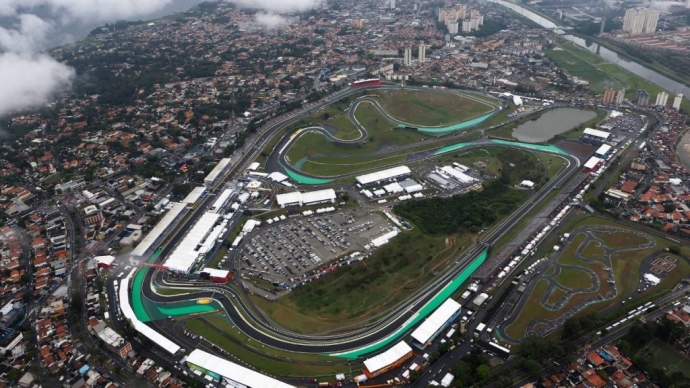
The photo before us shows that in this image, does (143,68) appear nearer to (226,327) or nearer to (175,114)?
(175,114)

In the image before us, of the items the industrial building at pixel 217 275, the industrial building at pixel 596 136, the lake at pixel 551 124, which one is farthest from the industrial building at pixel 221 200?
the industrial building at pixel 596 136

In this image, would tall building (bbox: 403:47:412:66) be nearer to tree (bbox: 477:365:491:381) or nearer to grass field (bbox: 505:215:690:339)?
grass field (bbox: 505:215:690:339)

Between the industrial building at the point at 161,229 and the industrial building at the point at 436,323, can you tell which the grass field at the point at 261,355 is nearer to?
the industrial building at the point at 436,323

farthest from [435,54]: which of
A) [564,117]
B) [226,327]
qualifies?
[226,327]

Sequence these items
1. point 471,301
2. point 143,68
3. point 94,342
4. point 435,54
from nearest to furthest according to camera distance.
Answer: point 94,342
point 471,301
point 143,68
point 435,54

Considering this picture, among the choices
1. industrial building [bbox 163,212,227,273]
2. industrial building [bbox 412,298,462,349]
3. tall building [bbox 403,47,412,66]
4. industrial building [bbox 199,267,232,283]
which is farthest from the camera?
tall building [bbox 403,47,412,66]

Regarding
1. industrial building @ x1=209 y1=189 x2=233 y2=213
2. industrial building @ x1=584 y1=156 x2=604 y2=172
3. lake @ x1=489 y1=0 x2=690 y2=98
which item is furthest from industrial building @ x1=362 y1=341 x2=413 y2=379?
lake @ x1=489 y1=0 x2=690 y2=98

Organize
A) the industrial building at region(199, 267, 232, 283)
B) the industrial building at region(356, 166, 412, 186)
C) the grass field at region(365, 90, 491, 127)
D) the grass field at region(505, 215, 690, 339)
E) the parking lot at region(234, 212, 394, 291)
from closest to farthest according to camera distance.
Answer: the grass field at region(505, 215, 690, 339)
the industrial building at region(199, 267, 232, 283)
the parking lot at region(234, 212, 394, 291)
the industrial building at region(356, 166, 412, 186)
the grass field at region(365, 90, 491, 127)

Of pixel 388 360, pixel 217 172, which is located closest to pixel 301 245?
pixel 388 360
